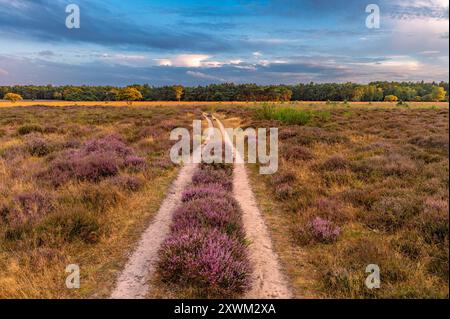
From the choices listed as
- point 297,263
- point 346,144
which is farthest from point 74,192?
point 346,144

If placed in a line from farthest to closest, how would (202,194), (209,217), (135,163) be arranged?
(135,163), (202,194), (209,217)

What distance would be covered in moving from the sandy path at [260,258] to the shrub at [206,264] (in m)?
0.28

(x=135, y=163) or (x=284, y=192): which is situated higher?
(x=135, y=163)

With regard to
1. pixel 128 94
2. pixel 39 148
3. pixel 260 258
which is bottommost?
pixel 260 258

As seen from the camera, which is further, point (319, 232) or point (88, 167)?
point (88, 167)

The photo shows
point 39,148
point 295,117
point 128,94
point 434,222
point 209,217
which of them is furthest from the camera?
point 128,94

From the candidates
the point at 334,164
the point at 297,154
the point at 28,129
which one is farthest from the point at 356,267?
the point at 28,129

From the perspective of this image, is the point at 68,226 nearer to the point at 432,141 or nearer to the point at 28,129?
the point at 432,141

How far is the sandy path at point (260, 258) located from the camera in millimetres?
4965

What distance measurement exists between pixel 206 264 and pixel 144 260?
5.07ft

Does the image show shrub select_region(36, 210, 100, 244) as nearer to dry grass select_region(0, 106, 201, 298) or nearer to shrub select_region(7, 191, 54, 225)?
dry grass select_region(0, 106, 201, 298)

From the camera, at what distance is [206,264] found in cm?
509
